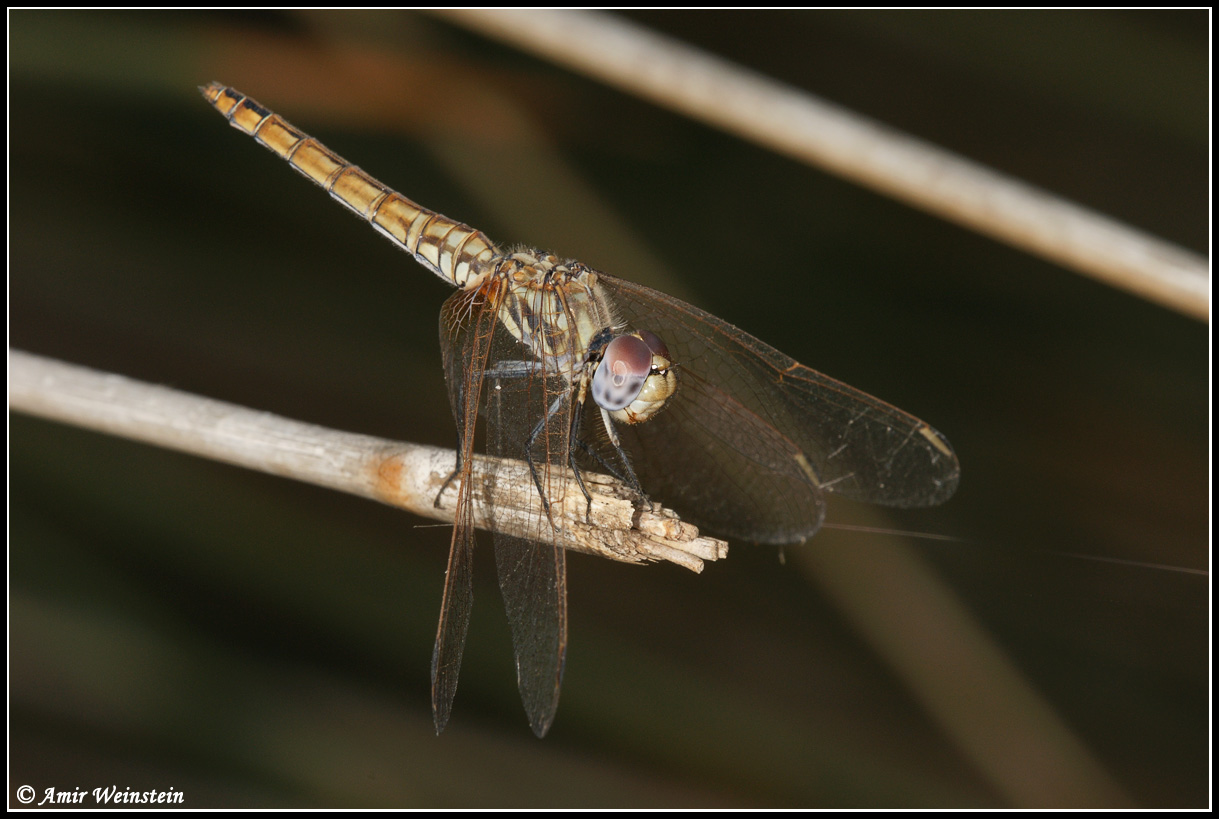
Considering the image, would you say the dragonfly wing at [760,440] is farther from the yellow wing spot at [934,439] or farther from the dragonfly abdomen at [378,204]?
the dragonfly abdomen at [378,204]

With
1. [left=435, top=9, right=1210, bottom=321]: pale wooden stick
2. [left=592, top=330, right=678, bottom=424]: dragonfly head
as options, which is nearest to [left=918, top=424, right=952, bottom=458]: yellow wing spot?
[left=592, top=330, right=678, bottom=424]: dragonfly head

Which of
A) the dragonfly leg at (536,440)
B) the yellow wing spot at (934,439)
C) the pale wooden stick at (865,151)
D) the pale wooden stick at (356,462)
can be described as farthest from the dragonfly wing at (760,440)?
the pale wooden stick at (865,151)

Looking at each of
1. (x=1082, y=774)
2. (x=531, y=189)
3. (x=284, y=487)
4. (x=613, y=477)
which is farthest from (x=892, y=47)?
(x=284, y=487)

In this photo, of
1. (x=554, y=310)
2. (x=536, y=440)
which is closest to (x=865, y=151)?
(x=554, y=310)

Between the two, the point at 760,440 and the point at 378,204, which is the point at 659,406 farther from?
the point at 378,204

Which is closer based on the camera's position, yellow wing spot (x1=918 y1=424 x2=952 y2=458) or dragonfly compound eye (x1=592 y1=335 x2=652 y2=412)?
dragonfly compound eye (x1=592 y1=335 x2=652 y2=412)

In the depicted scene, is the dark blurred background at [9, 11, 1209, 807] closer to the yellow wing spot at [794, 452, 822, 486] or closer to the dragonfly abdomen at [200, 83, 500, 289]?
the yellow wing spot at [794, 452, 822, 486]
